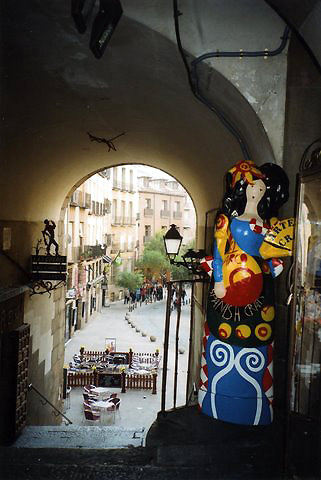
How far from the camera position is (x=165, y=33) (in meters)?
4.21

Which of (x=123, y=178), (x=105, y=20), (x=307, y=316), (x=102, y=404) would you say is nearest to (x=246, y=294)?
(x=307, y=316)

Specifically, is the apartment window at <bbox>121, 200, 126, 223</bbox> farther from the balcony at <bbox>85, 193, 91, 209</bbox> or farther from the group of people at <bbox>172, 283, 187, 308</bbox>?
the balcony at <bbox>85, 193, 91, 209</bbox>

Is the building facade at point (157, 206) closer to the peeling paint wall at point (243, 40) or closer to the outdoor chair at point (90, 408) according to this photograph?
the outdoor chair at point (90, 408)

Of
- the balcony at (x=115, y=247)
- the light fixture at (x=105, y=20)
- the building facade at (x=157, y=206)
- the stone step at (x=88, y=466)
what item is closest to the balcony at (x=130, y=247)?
the balcony at (x=115, y=247)

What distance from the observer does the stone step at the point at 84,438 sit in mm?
5395

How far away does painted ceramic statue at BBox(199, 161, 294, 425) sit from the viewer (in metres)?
4.15

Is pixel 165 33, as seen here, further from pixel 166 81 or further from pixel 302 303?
pixel 302 303

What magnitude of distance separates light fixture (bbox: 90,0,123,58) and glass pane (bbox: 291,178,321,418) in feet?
6.29

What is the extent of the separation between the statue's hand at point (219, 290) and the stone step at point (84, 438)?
6.61ft

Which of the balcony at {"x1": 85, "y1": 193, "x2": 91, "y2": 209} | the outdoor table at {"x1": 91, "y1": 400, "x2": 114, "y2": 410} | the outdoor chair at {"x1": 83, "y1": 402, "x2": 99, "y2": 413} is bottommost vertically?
the outdoor chair at {"x1": 83, "y1": 402, "x2": 99, "y2": 413}

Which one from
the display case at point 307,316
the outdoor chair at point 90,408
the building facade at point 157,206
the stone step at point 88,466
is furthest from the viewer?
the building facade at point 157,206

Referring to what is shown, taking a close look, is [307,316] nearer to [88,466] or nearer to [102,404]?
[88,466]

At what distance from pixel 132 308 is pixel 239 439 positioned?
2818cm

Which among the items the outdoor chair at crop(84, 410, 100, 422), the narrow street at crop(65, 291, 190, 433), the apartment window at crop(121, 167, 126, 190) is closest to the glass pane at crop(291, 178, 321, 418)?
the narrow street at crop(65, 291, 190, 433)
